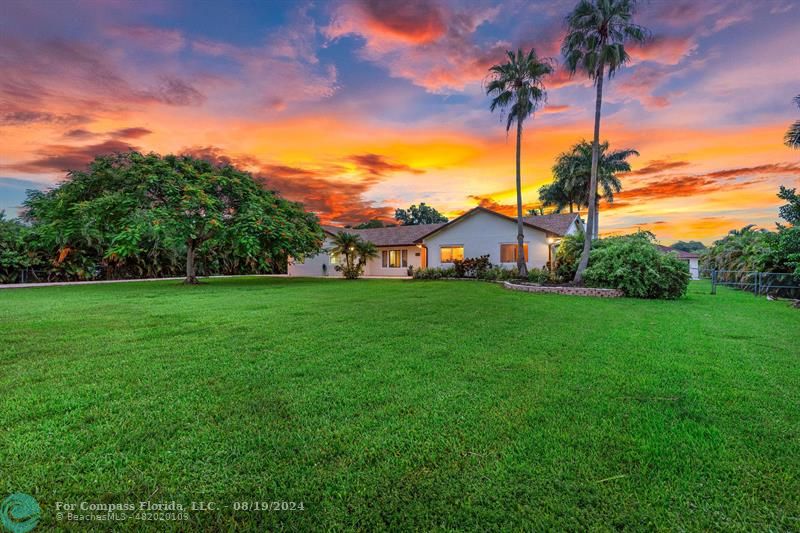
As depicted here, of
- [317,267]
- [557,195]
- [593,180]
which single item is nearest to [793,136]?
[593,180]

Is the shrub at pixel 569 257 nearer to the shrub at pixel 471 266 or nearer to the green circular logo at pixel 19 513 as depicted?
the shrub at pixel 471 266

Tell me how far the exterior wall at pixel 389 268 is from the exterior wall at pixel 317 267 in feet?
8.63

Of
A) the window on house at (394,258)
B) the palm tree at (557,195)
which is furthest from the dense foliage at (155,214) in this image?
the palm tree at (557,195)

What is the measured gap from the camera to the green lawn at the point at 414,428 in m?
1.84

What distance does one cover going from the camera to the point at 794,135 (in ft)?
39.3

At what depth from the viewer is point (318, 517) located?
1742 mm

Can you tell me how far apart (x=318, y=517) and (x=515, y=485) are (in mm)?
1110

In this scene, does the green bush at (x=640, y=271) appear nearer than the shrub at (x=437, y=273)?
Yes

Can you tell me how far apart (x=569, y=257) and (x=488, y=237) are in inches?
306

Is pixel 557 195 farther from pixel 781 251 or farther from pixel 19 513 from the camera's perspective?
pixel 19 513

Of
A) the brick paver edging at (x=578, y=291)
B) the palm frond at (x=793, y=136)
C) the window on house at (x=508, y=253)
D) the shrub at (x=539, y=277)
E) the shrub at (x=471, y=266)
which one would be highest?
the palm frond at (x=793, y=136)

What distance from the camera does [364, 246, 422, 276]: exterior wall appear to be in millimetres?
26531

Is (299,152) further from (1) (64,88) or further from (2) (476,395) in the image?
(2) (476,395)

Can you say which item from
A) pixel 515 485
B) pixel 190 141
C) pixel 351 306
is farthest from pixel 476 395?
pixel 190 141
